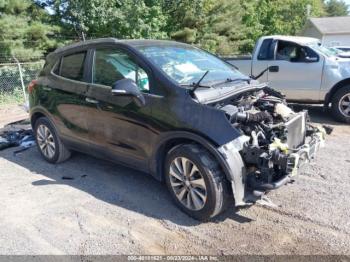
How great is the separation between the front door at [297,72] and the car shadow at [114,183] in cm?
454

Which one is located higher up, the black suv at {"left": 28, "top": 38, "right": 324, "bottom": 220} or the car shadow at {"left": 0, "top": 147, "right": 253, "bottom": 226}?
the black suv at {"left": 28, "top": 38, "right": 324, "bottom": 220}

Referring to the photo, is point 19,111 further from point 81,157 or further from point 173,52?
point 173,52

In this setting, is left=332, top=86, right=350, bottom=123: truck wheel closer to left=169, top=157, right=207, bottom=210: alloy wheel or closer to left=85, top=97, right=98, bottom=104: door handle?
left=169, top=157, right=207, bottom=210: alloy wheel

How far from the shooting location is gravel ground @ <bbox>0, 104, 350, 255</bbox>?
352cm

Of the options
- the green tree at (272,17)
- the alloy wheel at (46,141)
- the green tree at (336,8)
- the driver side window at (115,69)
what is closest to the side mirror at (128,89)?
the driver side window at (115,69)

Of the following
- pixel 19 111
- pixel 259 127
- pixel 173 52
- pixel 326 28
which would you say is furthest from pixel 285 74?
pixel 326 28

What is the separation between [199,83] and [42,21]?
40.8ft

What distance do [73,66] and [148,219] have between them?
2.52m

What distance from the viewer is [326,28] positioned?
1467 inches

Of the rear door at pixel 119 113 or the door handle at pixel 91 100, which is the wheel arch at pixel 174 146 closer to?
the rear door at pixel 119 113

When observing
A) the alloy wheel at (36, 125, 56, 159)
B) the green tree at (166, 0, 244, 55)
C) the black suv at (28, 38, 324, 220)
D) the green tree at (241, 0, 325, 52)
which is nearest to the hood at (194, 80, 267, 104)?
the black suv at (28, 38, 324, 220)

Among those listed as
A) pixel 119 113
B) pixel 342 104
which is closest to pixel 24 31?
pixel 119 113

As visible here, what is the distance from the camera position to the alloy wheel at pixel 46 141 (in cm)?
578

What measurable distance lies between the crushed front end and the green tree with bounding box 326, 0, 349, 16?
245 ft
